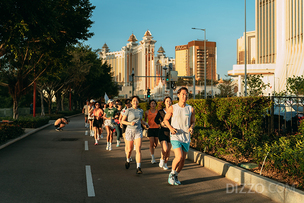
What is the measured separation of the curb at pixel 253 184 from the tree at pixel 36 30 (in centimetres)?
823

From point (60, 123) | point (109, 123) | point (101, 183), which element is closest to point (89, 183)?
point (101, 183)

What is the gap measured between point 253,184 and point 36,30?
10.6 m

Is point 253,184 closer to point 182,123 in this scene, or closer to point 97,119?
point 182,123

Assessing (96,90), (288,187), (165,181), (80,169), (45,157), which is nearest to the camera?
(288,187)

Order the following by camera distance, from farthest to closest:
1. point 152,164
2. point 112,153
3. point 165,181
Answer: point 112,153 < point 152,164 < point 165,181

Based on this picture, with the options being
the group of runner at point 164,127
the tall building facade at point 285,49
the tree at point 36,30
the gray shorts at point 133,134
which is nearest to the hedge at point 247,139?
the group of runner at point 164,127

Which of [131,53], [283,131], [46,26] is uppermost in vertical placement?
[131,53]

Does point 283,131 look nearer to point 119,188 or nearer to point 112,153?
point 112,153

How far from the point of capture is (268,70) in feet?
305

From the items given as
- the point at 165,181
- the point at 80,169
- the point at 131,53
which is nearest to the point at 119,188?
the point at 165,181

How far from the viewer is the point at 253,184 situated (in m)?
6.64

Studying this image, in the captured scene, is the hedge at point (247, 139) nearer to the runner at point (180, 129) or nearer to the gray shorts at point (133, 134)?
the runner at point (180, 129)

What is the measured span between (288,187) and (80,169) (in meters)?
5.18

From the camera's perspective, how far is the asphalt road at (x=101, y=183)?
6.06 m
